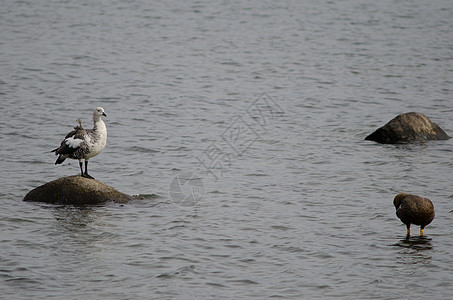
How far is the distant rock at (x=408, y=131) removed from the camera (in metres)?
18.8

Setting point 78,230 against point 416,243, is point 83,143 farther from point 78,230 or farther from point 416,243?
point 416,243

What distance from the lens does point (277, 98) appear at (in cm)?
2484

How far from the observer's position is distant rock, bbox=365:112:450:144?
18.8m

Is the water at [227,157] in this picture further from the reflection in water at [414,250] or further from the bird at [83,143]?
the bird at [83,143]

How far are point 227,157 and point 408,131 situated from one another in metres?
5.03

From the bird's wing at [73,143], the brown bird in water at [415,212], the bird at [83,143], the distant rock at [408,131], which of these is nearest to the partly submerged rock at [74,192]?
the bird at [83,143]

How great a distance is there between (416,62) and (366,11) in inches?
498

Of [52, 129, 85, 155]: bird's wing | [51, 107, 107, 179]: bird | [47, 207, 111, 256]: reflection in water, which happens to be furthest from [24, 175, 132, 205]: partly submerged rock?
[52, 129, 85, 155]: bird's wing

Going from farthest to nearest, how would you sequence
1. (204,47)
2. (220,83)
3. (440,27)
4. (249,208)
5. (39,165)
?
(440,27) < (204,47) < (220,83) < (39,165) < (249,208)

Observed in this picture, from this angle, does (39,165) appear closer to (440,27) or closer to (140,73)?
(140,73)

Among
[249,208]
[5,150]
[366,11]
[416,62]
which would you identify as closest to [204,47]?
[416,62]

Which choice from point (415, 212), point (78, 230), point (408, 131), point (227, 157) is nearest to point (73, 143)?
point (78, 230)

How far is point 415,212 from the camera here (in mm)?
12312

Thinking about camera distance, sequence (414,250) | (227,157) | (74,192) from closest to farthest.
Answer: (414,250)
(74,192)
(227,157)
